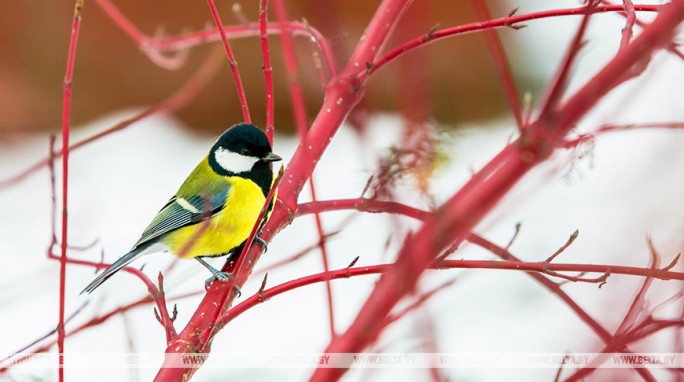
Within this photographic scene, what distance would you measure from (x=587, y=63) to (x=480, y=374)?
3.59 ft

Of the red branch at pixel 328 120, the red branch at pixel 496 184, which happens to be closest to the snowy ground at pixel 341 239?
the red branch at pixel 328 120

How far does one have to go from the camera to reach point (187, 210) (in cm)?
81

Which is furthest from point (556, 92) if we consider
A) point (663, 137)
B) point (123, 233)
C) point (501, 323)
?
point (123, 233)

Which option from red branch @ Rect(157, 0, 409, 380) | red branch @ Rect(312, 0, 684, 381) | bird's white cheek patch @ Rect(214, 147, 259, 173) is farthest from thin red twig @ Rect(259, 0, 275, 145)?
red branch @ Rect(312, 0, 684, 381)

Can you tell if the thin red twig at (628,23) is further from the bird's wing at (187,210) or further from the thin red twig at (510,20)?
the bird's wing at (187,210)

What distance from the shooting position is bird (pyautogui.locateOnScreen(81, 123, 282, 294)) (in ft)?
2.44

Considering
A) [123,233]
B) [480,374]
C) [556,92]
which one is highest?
[123,233]

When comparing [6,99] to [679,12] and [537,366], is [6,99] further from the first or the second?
[679,12]

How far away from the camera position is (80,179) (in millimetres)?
1517

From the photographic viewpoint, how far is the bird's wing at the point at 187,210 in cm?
78

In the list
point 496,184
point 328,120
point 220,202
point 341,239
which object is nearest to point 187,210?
point 220,202

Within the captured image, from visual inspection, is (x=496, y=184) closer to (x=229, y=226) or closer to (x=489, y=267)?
(x=489, y=267)

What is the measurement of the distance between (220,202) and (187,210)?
4cm

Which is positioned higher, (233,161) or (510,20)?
(233,161)
